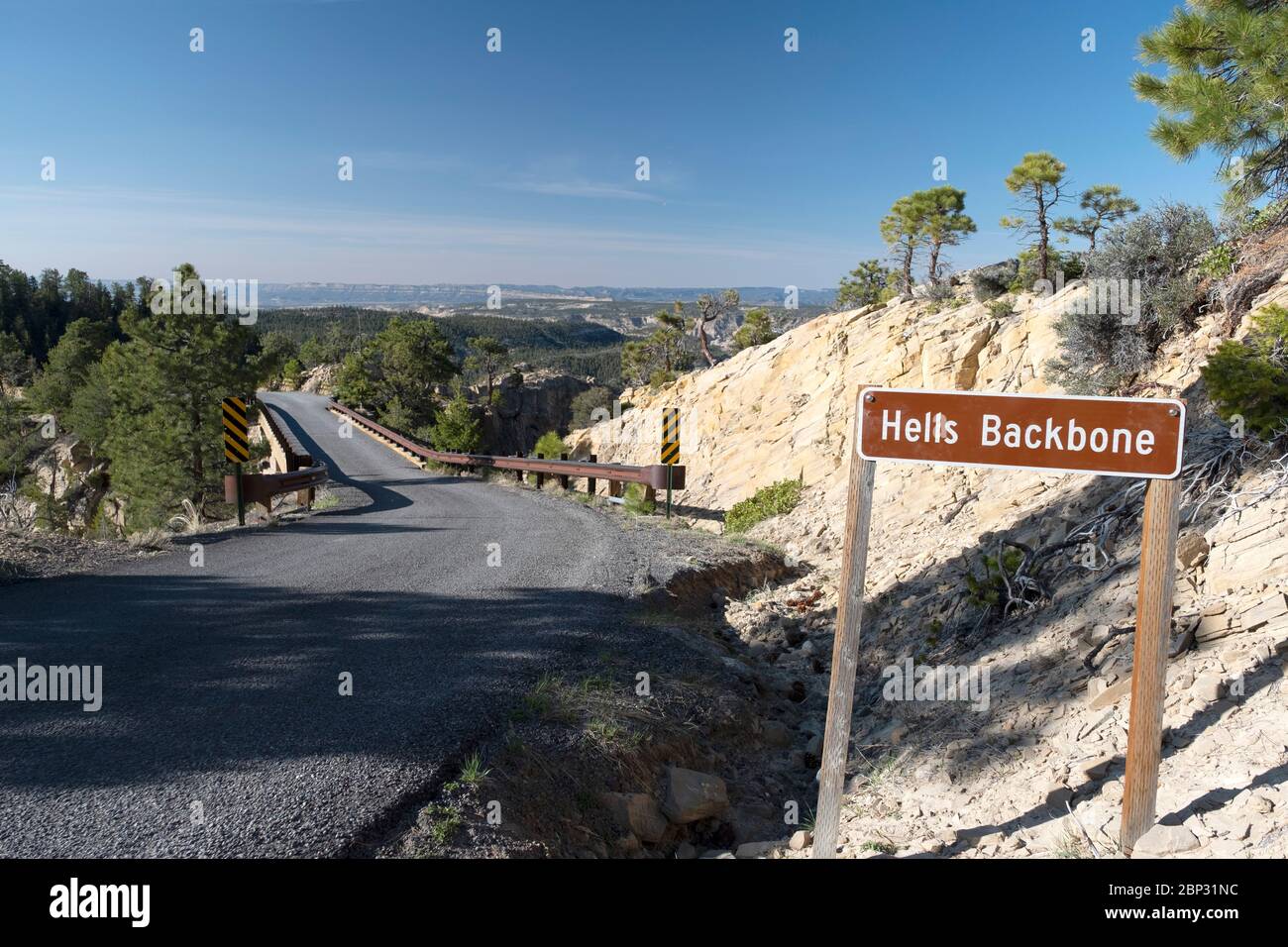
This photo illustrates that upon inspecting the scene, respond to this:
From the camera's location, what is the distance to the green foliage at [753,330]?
31.9 metres

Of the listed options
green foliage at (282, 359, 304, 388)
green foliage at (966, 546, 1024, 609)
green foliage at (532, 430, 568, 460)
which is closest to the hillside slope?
green foliage at (966, 546, 1024, 609)

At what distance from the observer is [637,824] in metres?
4.28

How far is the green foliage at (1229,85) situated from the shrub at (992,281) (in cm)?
903

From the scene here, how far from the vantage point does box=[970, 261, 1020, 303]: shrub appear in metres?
15.6

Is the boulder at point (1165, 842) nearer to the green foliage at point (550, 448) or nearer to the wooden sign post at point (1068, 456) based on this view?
the wooden sign post at point (1068, 456)

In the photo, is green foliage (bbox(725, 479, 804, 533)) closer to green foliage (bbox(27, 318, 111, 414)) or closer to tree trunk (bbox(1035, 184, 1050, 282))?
tree trunk (bbox(1035, 184, 1050, 282))

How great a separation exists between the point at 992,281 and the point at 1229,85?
1028 centimetres

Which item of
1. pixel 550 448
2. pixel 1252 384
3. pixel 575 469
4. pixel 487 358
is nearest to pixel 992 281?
pixel 575 469

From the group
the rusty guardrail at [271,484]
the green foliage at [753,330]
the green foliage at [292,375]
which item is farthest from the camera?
the green foliage at [292,375]

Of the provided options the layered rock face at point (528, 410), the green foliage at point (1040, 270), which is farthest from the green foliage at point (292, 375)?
the green foliage at point (1040, 270)

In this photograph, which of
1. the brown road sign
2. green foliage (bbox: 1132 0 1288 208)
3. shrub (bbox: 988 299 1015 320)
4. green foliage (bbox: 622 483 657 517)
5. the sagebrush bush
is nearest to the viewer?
the brown road sign

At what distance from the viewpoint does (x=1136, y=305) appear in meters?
10.1

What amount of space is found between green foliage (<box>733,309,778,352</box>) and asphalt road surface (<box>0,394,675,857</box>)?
23359 mm
